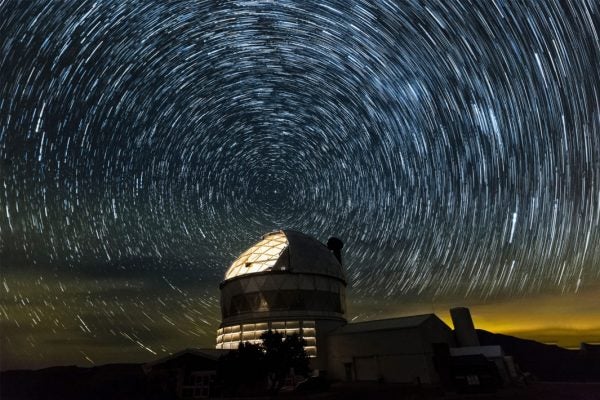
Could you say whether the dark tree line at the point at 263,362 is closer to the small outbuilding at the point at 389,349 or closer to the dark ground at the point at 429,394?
the dark ground at the point at 429,394

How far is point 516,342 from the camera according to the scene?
130m

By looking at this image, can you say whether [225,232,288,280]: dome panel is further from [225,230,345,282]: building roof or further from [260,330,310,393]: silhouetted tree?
[260,330,310,393]: silhouetted tree

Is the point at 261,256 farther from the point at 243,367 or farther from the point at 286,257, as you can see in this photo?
the point at 243,367

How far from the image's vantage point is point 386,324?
35750 millimetres

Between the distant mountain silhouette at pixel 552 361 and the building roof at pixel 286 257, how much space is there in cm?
3817

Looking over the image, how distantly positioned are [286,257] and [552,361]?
92.1 m

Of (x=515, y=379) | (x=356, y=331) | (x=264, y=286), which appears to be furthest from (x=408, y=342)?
(x=264, y=286)

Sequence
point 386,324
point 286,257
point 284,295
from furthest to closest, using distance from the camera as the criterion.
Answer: point 286,257, point 284,295, point 386,324

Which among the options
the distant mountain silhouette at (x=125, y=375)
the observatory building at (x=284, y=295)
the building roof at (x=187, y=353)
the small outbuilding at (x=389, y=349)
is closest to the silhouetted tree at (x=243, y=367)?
the building roof at (x=187, y=353)

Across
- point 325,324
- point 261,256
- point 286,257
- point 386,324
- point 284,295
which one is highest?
point 261,256

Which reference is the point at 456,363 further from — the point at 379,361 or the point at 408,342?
the point at 379,361

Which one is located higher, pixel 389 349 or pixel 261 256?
pixel 261 256

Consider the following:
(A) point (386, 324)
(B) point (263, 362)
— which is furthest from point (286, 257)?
(B) point (263, 362)

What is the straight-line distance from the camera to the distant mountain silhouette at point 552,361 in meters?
73.4
